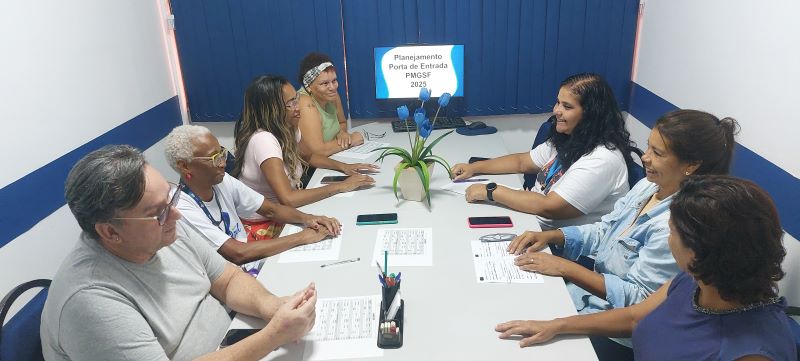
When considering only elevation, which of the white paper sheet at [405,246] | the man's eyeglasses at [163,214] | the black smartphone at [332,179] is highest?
the man's eyeglasses at [163,214]

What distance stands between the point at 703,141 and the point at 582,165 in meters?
0.53

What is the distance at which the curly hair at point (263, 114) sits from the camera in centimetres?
244

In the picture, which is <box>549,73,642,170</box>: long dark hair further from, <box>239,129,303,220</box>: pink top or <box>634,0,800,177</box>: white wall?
<box>239,129,303,220</box>: pink top

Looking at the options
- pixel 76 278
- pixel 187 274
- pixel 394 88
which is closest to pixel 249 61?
pixel 394 88

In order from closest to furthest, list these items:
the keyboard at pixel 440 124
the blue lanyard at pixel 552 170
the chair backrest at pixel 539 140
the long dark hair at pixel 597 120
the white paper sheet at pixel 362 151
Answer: the long dark hair at pixel 597 120
the blue lanyard at pixel 552 170
the chair backrest at pixel 539 140
the white paper sheet at pixel 362 151
the keyboard at pixel 440 124

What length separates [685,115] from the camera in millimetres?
1578

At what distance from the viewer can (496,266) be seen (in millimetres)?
1629

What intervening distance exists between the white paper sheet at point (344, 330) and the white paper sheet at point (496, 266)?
1.17ft

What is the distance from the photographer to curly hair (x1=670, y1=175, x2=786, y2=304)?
998 millimetres

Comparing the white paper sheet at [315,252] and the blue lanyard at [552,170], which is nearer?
the white paper sheet at [315,252]

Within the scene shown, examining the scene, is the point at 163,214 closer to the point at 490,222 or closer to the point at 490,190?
the point at 490,222

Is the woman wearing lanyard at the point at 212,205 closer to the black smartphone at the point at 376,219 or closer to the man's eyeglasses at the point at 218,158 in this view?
the man's eyeglasses at the point at 218,158

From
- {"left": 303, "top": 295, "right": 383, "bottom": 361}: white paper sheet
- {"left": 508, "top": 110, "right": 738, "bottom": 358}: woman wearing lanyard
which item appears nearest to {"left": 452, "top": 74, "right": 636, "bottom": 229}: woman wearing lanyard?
{"left": 508, "top": 110, "right": 738, "bottom": 358}: woman wearing lanyard

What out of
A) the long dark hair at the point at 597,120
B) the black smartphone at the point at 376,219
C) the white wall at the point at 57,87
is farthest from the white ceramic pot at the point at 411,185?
the white wall at the point at 57,87
